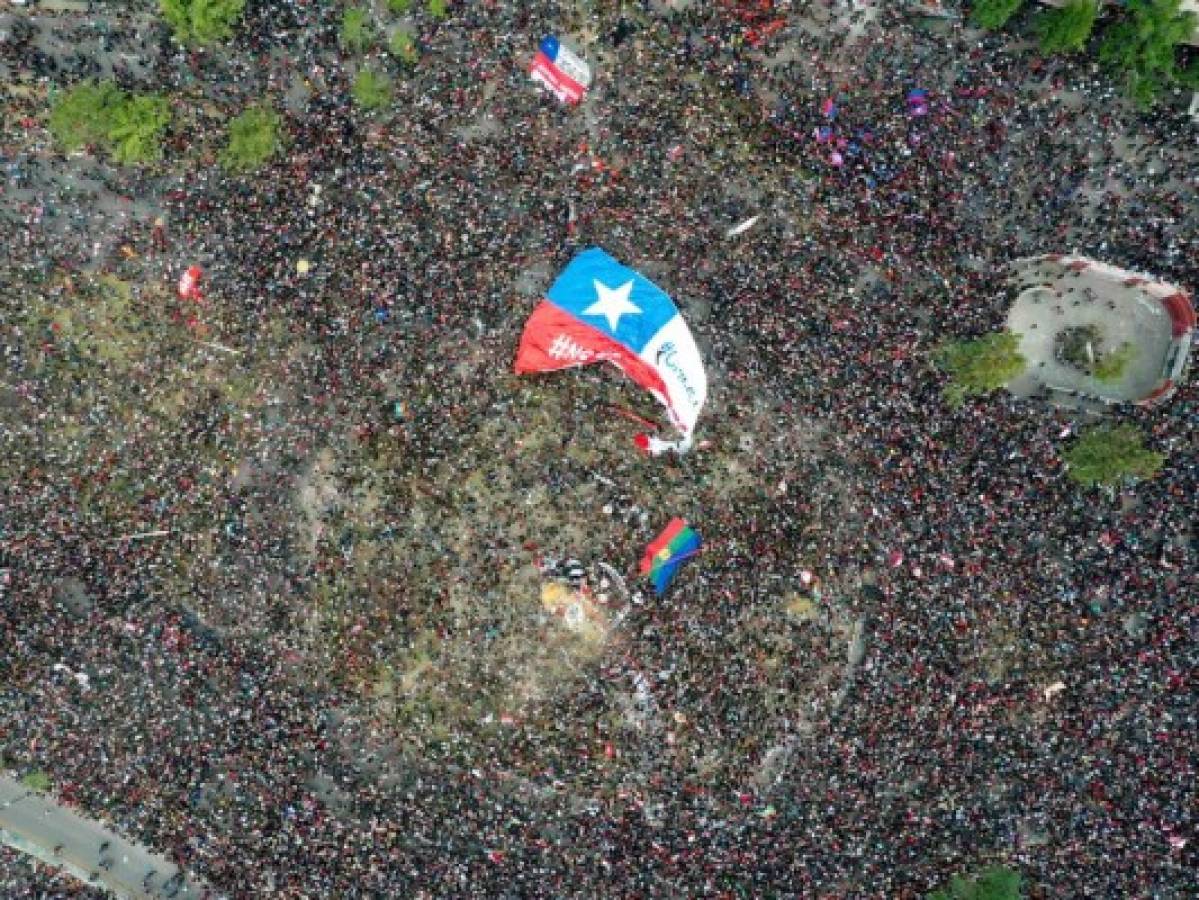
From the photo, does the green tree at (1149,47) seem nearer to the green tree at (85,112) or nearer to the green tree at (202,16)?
the green tree at (202,16)

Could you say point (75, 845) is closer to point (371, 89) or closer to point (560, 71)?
point (371, 89)

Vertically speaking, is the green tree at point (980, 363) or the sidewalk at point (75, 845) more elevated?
the green tree at point (980, 363)

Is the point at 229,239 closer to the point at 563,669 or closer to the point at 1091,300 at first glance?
the point at 563,669

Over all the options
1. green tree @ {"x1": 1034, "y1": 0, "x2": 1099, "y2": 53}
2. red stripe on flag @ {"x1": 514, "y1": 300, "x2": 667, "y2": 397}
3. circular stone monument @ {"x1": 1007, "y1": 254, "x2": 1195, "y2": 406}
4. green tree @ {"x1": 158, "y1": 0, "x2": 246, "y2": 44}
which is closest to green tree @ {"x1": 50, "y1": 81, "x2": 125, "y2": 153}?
green tree @ {"x1": 158, "y1": 0, "x2": 246, "y2": 44}

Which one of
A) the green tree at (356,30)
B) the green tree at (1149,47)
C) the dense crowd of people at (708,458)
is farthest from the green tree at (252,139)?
the green tree at (1149,47)

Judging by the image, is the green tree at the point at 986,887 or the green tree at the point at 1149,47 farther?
the green tree at the point at 986,887

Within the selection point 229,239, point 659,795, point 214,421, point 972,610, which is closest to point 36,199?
point 229,239

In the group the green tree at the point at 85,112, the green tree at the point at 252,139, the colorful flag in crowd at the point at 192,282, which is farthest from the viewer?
the colorful flag in crowd at the point at 192,282
